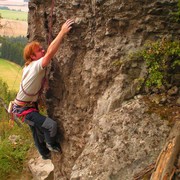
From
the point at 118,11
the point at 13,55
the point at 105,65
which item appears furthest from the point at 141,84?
the point at 13,55

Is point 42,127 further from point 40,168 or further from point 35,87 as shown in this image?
point 40,168

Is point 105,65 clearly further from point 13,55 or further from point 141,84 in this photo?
point 13,55

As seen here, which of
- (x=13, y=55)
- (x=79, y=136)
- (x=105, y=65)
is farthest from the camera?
(x=13, y=55)

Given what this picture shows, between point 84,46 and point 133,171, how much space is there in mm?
2616

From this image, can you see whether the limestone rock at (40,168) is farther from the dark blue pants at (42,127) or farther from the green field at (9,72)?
the green field at (9,72)

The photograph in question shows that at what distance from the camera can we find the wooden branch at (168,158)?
13.9 ft

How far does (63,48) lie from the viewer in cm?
648

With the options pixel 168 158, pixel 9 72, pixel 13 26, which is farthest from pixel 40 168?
pixel 9 72

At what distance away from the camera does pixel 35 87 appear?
6.27 meters

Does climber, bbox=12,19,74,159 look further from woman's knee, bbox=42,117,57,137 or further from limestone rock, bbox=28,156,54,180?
limestone rock, bbox=28,156,54,180

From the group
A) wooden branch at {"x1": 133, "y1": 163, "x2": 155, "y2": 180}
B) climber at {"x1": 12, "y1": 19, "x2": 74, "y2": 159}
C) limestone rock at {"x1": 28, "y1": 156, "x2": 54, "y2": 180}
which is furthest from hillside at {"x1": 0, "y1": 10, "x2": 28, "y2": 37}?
wooden branch at {"x1": 133, "y1": 163, "x2": 155, "y2": 180}

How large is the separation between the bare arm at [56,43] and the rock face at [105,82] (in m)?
0.17

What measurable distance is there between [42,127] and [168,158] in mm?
3120

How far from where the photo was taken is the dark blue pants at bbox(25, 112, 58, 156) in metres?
6.55
